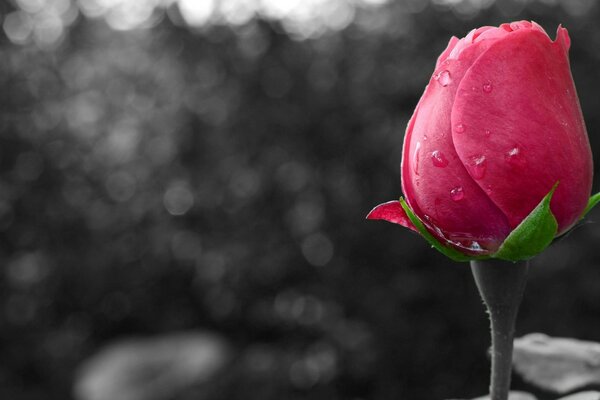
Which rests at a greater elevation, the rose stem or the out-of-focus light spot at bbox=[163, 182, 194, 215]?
the out-of-focus light spot at bbox=[163, 182, 194, 215]

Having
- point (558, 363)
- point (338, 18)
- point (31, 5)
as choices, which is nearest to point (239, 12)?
point (338, 18)

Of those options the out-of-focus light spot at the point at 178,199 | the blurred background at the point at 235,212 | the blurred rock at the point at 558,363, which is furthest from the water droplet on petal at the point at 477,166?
the out-of-focus light spot at the point at 178,199

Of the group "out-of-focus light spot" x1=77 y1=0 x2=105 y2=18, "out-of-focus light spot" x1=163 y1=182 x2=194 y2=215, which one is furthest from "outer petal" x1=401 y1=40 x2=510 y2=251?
"out-of-focus light spot" x1=77 y1=0 x2=105 y2=18

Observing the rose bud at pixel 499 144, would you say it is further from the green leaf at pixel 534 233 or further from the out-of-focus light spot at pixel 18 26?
the out-of-focus light spot at pixel 18 26

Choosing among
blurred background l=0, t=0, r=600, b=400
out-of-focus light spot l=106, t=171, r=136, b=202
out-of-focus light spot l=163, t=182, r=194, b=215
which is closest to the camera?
blurred background l=0, t=0, r=600, b=400

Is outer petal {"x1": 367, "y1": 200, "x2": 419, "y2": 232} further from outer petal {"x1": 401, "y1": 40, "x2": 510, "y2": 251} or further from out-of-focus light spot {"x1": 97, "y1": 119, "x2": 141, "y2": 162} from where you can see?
out-of-focus light spot {"x1": 97, "y1": 119, "x2": 141, "y2": 162}

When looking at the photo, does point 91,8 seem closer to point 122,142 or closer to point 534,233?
point 122,142
